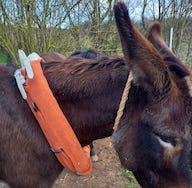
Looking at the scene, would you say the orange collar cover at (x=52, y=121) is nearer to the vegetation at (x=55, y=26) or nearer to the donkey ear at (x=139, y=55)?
the donkey ear at (x=139, y=55)

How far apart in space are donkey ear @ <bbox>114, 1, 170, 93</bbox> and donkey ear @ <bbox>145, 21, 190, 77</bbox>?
10cm

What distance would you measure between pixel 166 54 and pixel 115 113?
41 cm

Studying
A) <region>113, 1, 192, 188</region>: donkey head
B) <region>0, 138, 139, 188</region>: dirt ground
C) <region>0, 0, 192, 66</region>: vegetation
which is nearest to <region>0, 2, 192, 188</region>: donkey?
<region>113, 1, 192, 188</region>: donkey head

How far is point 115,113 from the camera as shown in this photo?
1471 millimetres

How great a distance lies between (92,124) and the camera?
5.11 feet

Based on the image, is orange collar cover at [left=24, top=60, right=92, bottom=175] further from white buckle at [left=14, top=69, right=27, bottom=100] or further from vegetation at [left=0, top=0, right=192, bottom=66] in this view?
vegetation at [left=0, top=0, right=192, bottom=66]

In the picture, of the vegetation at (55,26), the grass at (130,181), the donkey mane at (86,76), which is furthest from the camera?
the vegetation at (55,26)

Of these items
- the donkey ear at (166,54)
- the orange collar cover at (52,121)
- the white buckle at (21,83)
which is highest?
the donkey ear at (166,54)

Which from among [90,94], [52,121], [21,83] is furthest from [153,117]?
[21,83]

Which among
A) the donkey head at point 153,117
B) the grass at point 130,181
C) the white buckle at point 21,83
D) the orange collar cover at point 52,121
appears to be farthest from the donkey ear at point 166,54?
the grass at point 130,181

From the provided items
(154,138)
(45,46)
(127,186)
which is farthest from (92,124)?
(45,46)

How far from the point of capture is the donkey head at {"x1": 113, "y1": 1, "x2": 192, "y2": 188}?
1.23 meters

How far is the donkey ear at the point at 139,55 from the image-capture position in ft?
3.95

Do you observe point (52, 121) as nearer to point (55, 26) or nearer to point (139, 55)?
point (139, 55)
